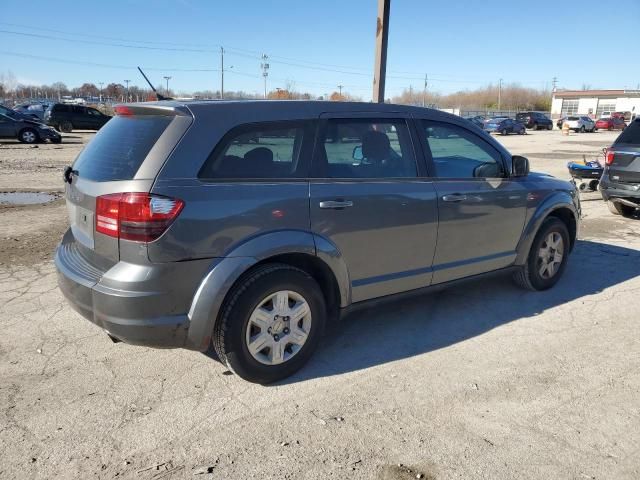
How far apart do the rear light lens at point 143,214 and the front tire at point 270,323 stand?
22.9 inches

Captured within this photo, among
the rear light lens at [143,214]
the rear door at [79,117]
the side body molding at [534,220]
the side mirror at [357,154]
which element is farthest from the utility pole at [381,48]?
the rear door at [79,117]

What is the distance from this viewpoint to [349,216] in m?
3.44

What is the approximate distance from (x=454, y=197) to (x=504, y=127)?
41593 millimetres

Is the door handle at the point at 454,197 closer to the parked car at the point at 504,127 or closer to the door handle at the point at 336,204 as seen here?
the door handle at the point at 336,204

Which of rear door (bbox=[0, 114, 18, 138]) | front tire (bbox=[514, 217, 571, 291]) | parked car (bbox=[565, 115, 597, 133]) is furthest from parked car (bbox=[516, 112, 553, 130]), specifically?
front tire (bbox=[514, 217, 571, 291])

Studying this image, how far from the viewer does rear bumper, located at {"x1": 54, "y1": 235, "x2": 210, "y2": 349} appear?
2812 mm

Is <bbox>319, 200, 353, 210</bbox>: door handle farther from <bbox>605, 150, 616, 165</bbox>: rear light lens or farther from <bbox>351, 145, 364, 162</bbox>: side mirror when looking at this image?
<bbox>605, 150, 616, 165</bbox>: rear light lens

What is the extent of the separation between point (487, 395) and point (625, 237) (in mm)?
5662

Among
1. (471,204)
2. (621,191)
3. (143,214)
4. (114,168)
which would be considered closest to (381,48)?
(621,191)

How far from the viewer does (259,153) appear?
125 inches

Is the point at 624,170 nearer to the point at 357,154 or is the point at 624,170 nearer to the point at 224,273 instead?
the point at 357,154

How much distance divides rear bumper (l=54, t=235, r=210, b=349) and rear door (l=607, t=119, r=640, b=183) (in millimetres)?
7757

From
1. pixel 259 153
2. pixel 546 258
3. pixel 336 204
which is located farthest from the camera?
pixel 546 258

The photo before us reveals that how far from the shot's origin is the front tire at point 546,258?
4941 mm
